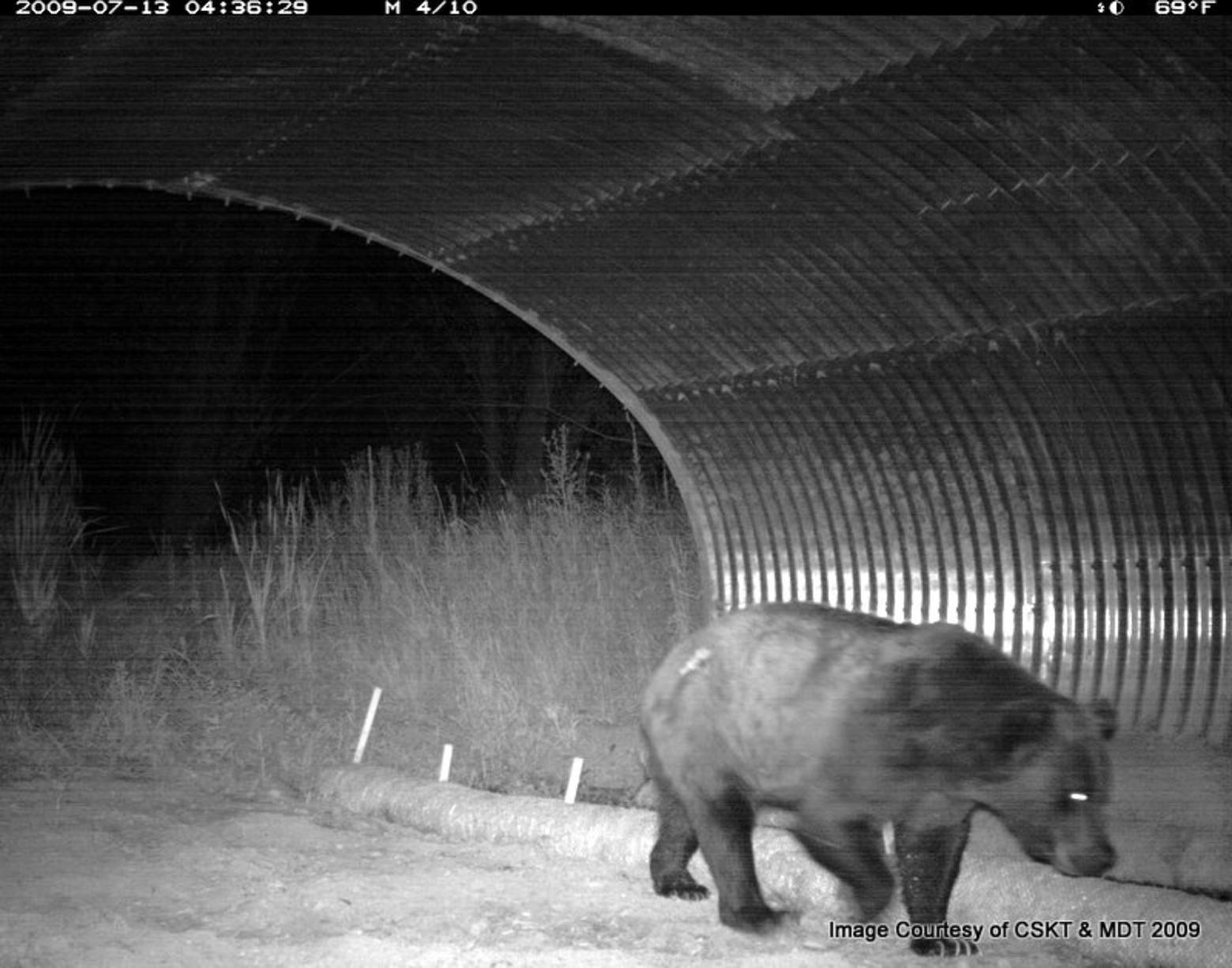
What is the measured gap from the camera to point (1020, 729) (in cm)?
555

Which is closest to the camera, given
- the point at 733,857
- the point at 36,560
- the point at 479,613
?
the point at 733,857

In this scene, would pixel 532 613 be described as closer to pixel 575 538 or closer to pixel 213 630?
pixel 575 538

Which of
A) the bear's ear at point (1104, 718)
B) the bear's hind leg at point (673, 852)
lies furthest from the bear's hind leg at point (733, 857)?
the bear's ear at point (1104, 718)

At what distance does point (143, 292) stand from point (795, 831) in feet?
70.2

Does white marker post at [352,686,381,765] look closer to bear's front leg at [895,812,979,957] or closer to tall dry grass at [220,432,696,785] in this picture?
tall dry grass at [220,432,696,785]

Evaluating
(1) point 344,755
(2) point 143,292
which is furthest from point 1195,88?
(2) point 143,292

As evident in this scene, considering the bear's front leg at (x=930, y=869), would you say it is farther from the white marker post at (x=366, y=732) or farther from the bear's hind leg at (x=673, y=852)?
the white marker post at (x=366, y=732)

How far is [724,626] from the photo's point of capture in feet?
21.1

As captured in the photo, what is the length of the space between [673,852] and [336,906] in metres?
1.36

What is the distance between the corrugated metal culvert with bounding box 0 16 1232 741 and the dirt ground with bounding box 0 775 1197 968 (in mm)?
2997

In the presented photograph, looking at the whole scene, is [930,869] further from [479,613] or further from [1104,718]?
[479,613]

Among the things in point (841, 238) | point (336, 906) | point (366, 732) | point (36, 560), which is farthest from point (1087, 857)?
point (36, 560)

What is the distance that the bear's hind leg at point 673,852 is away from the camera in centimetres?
645

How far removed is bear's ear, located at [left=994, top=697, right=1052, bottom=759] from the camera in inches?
218
